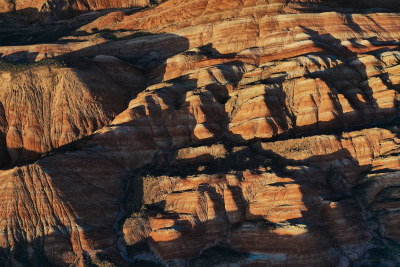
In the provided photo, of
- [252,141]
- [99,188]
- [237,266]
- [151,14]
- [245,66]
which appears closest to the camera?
[237,266]

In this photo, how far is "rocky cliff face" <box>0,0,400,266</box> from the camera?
32.1 m

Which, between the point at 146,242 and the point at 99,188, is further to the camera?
the point at 99,188

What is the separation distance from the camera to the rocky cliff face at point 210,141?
32125 mm

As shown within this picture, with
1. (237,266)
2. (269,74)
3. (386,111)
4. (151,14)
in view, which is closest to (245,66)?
(269,74)

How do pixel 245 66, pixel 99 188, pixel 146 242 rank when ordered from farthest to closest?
pixel 245 66, pixel 99 188, pixel 146 242

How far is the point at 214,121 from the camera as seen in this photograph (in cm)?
4162

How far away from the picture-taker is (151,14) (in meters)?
Result: 58.5

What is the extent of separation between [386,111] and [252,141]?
12.8 m

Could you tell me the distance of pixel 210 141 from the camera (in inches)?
1590

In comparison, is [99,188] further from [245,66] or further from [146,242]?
[245,66]

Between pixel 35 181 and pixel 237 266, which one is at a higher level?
pixel 35 181

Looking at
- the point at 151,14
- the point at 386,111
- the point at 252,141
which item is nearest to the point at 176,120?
the point at 252,141

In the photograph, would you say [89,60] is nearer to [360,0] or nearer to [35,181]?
[35,181]

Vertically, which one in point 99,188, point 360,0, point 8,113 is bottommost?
point 99,188
